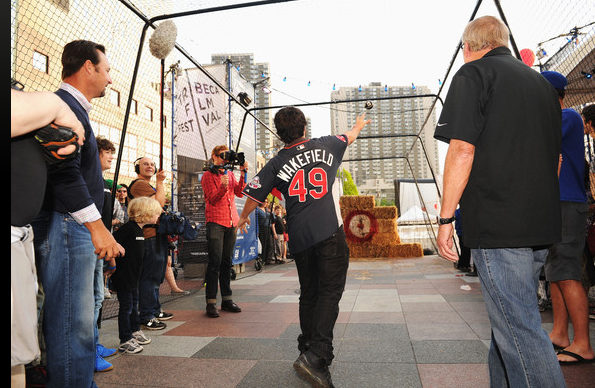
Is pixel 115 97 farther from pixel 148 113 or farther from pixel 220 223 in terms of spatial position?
pixel 220 223

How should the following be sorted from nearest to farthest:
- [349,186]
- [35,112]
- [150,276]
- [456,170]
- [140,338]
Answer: [35,112], [456,170], [140,338], [150,276], [349,186]

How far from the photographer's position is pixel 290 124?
2.96m

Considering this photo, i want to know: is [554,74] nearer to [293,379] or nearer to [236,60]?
[293,379]

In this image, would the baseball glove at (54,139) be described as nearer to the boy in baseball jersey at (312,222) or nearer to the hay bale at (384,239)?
the boy in baseball jersey at (312,222)

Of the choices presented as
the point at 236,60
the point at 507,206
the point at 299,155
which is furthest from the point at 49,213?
the point at 236,60

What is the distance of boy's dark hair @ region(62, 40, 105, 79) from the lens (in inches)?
87.3

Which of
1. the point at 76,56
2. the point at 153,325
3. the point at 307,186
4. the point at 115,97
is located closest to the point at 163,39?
the point at 76,56

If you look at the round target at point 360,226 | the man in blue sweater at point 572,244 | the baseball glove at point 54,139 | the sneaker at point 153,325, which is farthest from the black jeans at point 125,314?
the round target at point 360,226

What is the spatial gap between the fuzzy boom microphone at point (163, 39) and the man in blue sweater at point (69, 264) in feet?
9.04

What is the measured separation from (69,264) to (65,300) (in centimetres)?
17

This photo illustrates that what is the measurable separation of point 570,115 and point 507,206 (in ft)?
5.38

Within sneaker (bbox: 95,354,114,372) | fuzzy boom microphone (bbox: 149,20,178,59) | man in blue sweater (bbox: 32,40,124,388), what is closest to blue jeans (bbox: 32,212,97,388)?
man in blue sweater (bbox: 32,40,124,388)

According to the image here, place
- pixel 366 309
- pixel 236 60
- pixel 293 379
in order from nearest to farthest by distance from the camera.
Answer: pixel 293 379 → pixel 366 309 → pixel 236 60

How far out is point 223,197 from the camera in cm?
474
